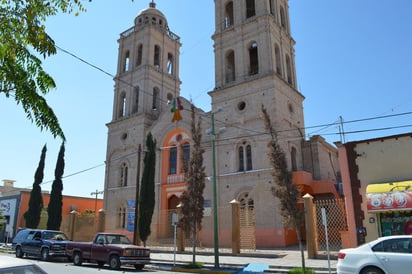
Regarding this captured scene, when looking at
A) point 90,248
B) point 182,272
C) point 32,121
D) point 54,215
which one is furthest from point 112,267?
point 54,215

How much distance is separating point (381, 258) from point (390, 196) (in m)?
6.50

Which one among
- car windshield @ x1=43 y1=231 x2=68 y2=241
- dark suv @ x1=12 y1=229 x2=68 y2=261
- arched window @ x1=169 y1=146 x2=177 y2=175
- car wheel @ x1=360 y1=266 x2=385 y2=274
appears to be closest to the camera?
car wheel @ x1=360 y1=266 x2=385 y2=274

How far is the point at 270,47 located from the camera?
27.5 metres

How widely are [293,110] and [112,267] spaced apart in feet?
63.6

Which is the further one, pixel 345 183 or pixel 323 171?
pixel 323 171

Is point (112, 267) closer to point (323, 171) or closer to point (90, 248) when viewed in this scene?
point (90, 248)

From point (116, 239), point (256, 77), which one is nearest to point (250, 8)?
point (256, 77)

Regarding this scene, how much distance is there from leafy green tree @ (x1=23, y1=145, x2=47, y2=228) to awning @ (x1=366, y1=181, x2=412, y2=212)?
2910cm

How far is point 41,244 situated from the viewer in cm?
1872

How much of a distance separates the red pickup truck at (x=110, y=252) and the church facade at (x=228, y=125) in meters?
7.11

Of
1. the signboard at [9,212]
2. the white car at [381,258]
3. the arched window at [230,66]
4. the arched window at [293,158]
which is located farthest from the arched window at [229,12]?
the signboard at [9,212]

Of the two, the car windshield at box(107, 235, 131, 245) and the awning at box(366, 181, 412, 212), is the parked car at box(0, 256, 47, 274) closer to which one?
the car windshield at box(107, 235, 131, 245)

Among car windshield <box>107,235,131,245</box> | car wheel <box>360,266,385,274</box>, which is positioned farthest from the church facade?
car wheel <box>360,266,385,274</box>

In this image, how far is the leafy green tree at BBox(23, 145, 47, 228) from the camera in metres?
31.7
